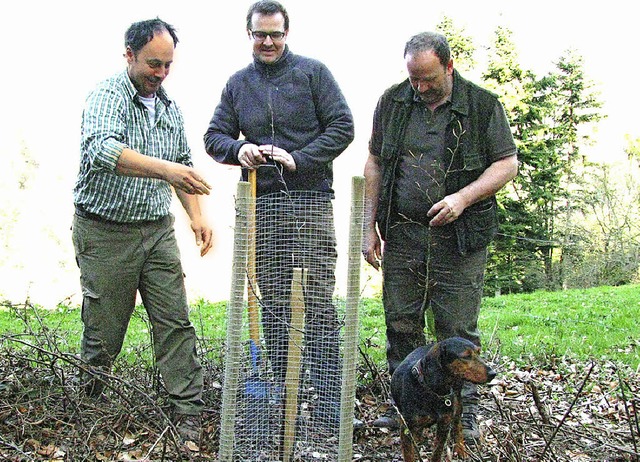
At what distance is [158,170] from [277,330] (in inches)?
43.7

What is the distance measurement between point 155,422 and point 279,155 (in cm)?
163

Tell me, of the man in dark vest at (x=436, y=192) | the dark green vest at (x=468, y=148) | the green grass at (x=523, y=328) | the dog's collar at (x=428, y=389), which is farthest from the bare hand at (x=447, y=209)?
the green grass at (x=523, y=328)

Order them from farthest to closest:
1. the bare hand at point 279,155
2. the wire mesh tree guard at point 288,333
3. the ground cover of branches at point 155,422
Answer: the bare hand at point 279,155, the wire mesh tree guard at point 288,333, the ground cover of branches at point 155,422

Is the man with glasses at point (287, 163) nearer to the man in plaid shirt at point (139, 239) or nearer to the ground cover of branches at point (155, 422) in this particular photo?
the man in plaid shirt at point (139, 239)

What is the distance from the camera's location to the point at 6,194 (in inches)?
742

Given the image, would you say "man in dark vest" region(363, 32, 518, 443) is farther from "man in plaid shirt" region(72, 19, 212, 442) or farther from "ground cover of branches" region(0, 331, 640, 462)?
"man in plaid shirt" region(72, 19, 212, 442)

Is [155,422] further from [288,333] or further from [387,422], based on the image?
[387,422]

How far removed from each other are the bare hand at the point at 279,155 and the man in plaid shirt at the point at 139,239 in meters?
0.55

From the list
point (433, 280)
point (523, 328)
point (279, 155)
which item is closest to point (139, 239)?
point (279, 155)

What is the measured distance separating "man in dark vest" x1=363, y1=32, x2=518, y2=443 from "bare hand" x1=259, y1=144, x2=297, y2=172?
2.19 feet

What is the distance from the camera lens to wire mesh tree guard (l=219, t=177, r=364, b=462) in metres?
3.87

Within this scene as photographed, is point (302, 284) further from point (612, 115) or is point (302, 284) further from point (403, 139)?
point (612, 115)

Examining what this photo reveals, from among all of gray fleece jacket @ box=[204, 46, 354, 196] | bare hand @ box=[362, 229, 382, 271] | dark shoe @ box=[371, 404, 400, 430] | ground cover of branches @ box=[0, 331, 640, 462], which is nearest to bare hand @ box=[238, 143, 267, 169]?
gray fleece jacket @ box=[204, 46, 354, 196]

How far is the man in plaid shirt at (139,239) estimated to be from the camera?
4.24 m
